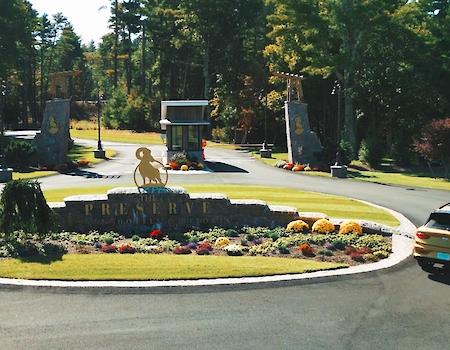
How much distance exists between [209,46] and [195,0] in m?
6.89

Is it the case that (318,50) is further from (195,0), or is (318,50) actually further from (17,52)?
(17,52)

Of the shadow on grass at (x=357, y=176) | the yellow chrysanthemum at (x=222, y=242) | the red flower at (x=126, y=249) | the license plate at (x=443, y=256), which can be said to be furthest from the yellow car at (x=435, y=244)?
the shadow on grass at (x=357, y=176)

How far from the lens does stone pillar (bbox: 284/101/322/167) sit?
138 ft

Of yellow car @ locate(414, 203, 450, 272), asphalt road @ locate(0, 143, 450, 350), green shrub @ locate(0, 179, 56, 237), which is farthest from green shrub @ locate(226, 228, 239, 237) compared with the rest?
yellow car @ locate(414, 203, 450, 272)

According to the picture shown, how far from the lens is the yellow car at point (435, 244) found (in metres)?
13.1

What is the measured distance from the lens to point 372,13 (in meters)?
47.2

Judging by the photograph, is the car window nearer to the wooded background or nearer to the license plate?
the license plate

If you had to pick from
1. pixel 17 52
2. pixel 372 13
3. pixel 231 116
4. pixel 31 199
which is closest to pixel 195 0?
pixel 231 116

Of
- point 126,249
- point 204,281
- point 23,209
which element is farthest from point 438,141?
point 23,209

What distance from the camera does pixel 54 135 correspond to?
1666 inches

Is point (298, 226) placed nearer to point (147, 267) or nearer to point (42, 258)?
point (147, 267)

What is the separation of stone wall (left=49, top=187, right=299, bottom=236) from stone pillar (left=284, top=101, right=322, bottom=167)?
2380 centimetres

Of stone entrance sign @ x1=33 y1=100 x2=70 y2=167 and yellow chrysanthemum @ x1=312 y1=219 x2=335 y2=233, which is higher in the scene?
stone entrance sign @ x1=33 y1=100 x2=70 y2=167

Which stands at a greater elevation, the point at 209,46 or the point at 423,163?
the point at 209,46
